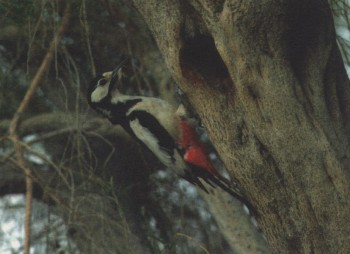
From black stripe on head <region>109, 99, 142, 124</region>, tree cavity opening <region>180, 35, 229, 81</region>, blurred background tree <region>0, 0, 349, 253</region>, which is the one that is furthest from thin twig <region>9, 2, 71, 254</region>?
tree cavity opening <region>180, 35, 229, 81</region>

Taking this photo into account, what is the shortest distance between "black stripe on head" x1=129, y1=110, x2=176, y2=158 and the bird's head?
269 mm

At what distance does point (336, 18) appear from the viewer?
408 centimetres

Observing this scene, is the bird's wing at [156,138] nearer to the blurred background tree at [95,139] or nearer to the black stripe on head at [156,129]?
the black stripe on head at [156,129]

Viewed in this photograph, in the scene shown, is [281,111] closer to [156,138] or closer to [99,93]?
[156,138]

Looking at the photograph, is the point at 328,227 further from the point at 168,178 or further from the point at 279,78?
the point at 168,178

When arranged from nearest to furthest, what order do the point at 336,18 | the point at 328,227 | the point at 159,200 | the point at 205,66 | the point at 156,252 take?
the point at 328,227
the point at 205,66
the point at 156,252
the point at 336,18
the point at 159,200

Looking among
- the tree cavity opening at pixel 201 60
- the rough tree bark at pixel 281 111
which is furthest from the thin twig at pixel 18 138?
the rough tree bark at pixel 281 111

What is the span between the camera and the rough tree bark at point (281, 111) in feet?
9.80

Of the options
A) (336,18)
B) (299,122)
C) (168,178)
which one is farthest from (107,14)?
(299,122)

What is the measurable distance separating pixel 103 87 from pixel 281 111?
1.44m

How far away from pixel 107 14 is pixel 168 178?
123cm

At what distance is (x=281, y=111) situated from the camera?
3.02 m

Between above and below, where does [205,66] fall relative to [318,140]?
above

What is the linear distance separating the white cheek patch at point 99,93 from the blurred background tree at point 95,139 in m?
0.08
